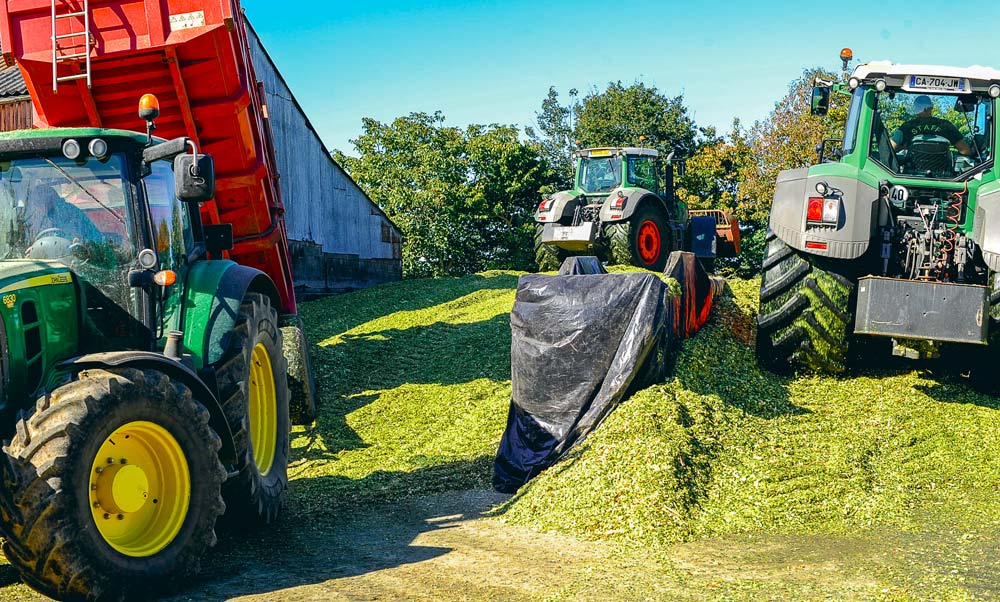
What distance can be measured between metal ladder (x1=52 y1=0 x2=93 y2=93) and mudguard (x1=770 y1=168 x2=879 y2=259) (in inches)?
218

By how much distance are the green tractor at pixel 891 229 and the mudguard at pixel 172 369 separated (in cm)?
449

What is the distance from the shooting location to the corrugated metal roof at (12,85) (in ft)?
51.8

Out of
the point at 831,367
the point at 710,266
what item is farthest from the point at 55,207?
the point at 710,266

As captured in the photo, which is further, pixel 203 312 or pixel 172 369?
pixel 203 312

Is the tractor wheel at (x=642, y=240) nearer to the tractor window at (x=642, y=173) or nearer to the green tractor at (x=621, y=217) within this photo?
the green tractor at (x=621, y=217)

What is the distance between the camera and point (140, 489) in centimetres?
407

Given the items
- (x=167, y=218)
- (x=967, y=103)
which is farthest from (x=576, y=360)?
(x=967, y=103)

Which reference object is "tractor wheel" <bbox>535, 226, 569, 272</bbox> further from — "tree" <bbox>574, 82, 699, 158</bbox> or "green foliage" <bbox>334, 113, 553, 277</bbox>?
"tree" <bbox>574, 82, 699, 158</bbox>

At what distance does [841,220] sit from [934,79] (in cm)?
159

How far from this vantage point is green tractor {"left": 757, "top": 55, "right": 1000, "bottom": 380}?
6785mm

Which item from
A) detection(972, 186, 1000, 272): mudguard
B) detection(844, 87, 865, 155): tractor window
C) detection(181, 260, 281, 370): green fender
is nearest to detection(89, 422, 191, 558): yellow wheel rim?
detection(181, 260, 281, 370): green fender

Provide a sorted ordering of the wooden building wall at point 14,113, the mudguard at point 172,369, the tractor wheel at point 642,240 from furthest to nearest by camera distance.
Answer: the wooden building wall at point 14,113 < the tractor wheel at point 642,240 < the mudguard at point 172,369

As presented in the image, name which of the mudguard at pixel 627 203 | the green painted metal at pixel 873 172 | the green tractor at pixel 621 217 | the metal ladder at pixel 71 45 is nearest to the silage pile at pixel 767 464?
the green painted metal at pixel 873 172

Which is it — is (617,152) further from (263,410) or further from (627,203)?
(263,410)
